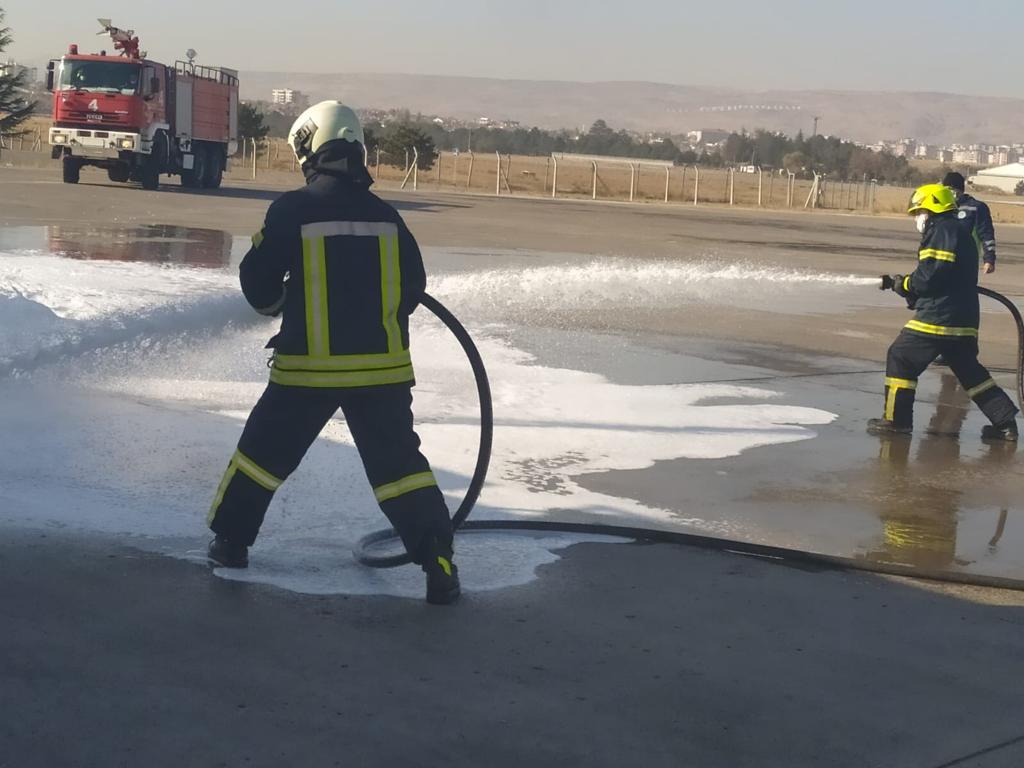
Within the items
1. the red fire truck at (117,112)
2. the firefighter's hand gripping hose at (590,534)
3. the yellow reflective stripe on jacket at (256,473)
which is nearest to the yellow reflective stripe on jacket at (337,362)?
the yellow reflective stripe on jacket at (256,473)

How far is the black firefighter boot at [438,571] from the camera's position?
4.65 meters

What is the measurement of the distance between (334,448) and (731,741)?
3573 mm

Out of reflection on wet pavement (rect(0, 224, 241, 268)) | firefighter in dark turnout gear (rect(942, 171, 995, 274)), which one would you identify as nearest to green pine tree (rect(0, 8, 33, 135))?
reflection on wet pavement (rect(0, 224, 241, 268))

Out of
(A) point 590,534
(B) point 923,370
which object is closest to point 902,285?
(B) point 923,370

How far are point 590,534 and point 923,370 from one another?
3.55 meters

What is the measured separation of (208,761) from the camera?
334cm

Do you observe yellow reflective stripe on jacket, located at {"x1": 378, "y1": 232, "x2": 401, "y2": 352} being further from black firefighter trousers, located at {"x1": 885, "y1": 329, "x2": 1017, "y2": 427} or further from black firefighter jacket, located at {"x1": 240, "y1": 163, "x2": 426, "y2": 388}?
black firefighter trousers, located at {"x1": 885, "y1": 329, "x2": 1017, "y2": 427}

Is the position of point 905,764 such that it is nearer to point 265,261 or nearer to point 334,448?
point 265,261

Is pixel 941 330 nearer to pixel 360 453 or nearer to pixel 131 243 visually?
pixel 360 453

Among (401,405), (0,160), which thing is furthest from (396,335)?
(0,160)

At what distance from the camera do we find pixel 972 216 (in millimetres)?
8672

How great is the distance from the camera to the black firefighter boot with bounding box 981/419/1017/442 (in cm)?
832

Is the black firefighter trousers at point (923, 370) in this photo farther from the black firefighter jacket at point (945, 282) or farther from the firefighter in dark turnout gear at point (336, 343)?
the firefighter in dark turnout gear at point (336, 343)

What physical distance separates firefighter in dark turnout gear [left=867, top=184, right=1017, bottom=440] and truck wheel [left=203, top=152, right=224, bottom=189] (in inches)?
1123
